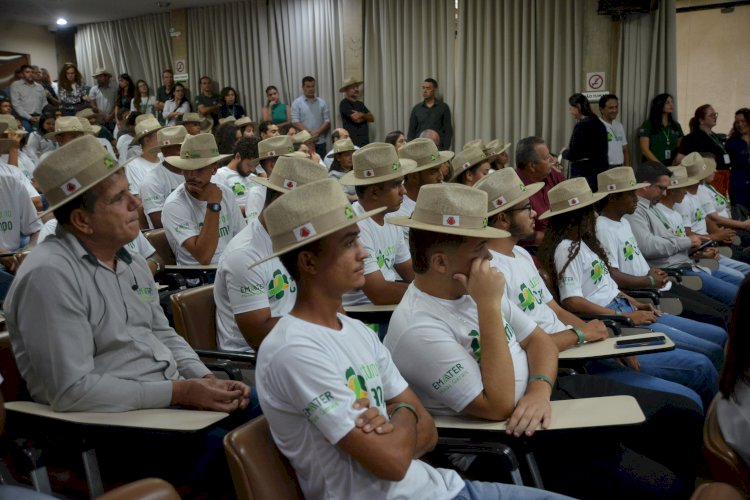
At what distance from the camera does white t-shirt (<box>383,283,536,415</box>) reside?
1812 millimetres

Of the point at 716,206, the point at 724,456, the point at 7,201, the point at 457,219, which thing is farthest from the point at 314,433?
the point at 716,206

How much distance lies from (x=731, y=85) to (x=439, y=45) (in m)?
3.99

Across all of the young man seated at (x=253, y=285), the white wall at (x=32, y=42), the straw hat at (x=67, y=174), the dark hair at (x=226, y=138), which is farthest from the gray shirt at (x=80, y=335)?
the white wall at (x=32, y=42)

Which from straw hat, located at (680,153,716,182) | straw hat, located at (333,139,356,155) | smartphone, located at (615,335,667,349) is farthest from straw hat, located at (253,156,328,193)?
straw hat, located at (680,153,716,182)

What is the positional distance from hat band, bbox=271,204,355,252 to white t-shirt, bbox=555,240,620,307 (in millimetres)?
1761

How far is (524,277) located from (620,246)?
1278 mm

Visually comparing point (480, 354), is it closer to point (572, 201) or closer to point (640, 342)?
point (640, 342)

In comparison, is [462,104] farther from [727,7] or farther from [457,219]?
[457,219]

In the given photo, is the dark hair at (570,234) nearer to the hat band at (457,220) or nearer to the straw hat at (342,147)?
the hat band at (457,220)

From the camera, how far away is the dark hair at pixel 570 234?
316cm

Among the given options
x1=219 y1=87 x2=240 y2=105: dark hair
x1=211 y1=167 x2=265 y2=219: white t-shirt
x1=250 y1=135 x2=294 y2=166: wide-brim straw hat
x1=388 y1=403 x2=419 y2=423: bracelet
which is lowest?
x1=388 y1=403 x2=419 y2=423: bracelet

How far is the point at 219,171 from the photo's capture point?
5344 mm

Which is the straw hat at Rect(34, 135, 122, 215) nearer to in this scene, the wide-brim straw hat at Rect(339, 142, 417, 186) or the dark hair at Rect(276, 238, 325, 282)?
the dark hair at Rect(276, 238, 325, 282)

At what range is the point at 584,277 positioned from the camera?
3.16m
